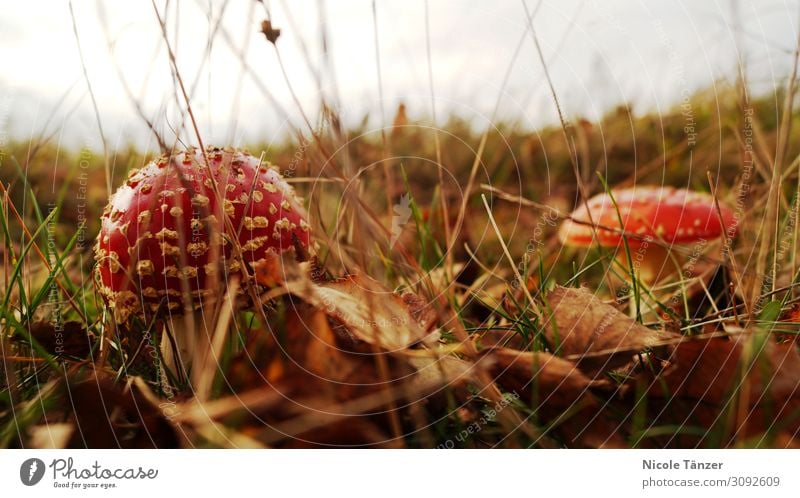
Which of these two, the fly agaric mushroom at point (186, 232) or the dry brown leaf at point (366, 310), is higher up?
the fly agaric mushroom at point (186, 232)

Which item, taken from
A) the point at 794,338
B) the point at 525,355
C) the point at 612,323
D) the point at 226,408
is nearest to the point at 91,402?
the point at 226,408

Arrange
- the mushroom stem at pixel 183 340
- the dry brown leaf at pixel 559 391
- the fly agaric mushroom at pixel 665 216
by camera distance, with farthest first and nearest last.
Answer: the fly agaric mushroom at pixel 665 216, the mushroom stem at pixel 183 340, the dry brown leaf at pixel 559 391

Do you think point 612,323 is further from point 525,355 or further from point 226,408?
point 226,408

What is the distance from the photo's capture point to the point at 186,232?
77cm

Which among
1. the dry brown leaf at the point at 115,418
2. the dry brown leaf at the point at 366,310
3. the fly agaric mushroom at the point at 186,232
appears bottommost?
the dry brown leaf at the point at 115,418

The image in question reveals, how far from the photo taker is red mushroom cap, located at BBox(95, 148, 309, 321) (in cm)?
77

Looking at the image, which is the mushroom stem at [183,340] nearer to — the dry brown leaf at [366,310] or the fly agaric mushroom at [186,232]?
the fly agaric mushroom at [186,232]

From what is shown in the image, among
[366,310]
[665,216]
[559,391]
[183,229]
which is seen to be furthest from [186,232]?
[665,216]

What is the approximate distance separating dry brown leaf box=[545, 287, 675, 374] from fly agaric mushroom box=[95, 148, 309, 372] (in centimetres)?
36

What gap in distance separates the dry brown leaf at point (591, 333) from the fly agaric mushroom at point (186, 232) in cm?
36

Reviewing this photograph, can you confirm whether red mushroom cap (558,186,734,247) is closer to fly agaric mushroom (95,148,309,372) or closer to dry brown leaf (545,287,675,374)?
dry brown leaf (545,287,675,374)

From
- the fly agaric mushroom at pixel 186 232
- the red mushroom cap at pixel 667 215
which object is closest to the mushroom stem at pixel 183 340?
the fly agaric mushroom at pixel 186 232

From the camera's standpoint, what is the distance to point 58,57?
0.83 metres

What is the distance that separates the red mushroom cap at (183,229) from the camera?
0.77 metres
